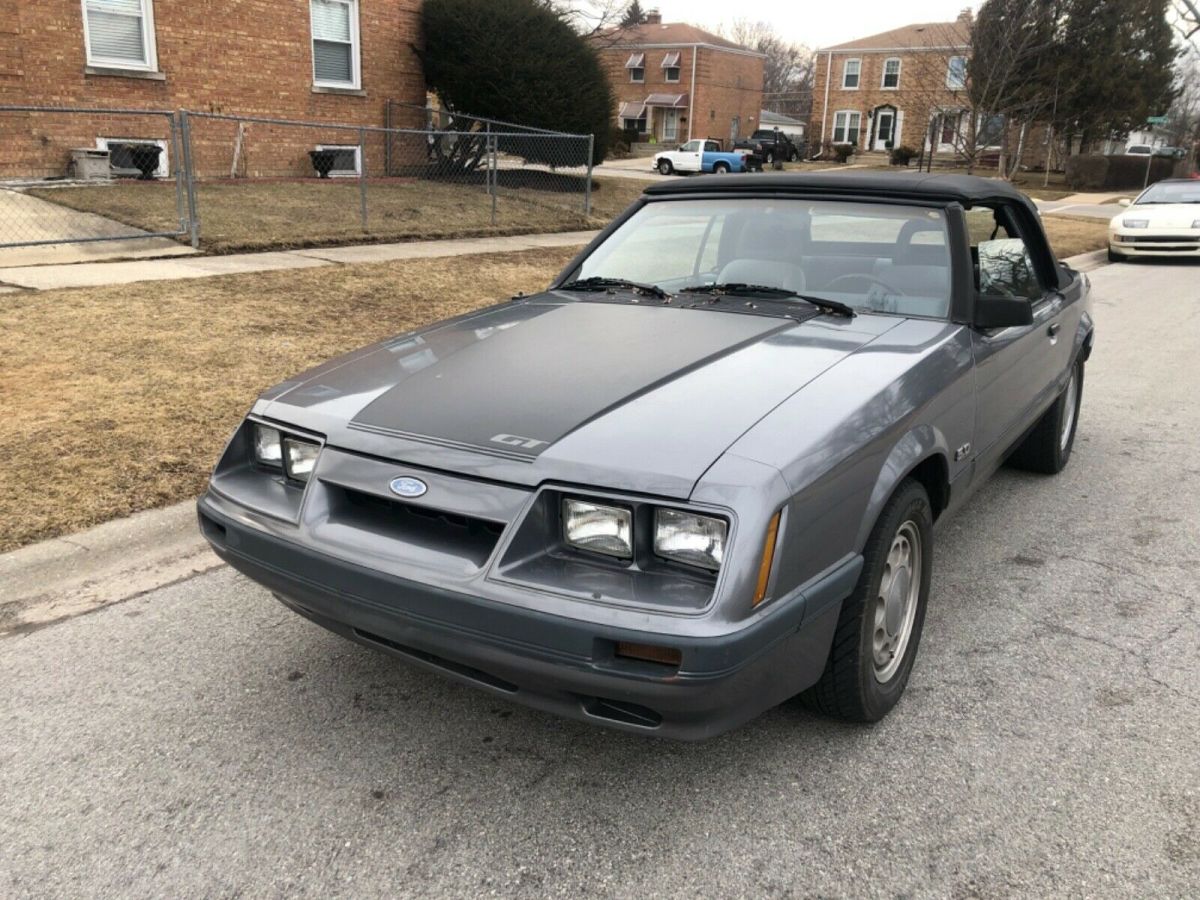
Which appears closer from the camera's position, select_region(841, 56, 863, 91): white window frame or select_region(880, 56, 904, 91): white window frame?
select_region(880, 56, 904, 91): white window frame

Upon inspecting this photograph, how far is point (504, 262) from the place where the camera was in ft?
38.0

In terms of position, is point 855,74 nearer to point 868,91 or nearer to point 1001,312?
point 868,91

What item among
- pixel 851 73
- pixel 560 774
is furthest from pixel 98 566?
pixel 851 73

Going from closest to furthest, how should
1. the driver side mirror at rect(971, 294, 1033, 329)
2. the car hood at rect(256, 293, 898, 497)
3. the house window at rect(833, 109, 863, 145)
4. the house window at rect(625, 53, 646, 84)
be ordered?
the car hood at rect(256, 293, 898, 497)
the driver side mirror at rect(971, 294, 1033, 329)
the house window at rect(833, 109, 863, 145)
the house window at rect(625, 53, 646, 84)

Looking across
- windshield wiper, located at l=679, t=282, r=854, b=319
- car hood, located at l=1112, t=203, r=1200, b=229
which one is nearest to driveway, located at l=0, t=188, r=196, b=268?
windshield wiper, located at l=679, t=282, r=854, b=319

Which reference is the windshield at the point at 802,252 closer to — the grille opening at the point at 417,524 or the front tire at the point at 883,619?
the front tire at the point at 883,619

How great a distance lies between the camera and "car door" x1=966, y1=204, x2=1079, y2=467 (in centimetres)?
364

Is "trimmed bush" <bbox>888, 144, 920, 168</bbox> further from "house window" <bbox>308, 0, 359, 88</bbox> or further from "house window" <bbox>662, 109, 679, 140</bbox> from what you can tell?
"house window" <bbox>308, 0, 359, 88</bbox>

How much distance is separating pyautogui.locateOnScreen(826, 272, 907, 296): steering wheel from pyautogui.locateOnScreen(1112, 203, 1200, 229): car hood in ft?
47.7

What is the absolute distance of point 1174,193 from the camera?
16.6m

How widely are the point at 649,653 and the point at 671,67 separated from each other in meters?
62.9

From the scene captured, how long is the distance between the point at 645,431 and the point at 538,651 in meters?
0.62

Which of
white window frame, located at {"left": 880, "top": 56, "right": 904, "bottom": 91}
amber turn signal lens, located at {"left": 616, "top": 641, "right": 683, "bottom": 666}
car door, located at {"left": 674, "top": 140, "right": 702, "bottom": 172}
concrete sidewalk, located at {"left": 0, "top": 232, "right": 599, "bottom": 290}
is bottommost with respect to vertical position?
concrete sidewalk, located at {"left": 0, "top": 232, "right": 599, "bottom": 290}

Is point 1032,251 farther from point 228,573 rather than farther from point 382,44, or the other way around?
point 382,44
